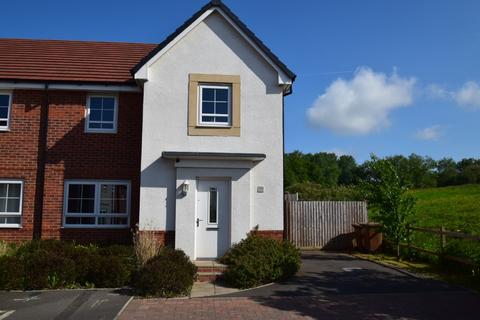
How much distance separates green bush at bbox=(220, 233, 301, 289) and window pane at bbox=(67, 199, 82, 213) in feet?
16.8

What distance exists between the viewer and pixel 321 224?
20031 mm

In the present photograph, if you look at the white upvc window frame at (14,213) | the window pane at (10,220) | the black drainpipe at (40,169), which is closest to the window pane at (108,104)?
the black drainpipe at (40,169)

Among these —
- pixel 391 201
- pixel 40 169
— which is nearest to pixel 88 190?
pixel 40 169

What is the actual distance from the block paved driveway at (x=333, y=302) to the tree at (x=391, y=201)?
3.55 metres

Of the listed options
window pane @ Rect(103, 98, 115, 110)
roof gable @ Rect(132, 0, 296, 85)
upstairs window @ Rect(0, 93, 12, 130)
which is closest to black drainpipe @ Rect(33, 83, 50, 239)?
upstairs window @ Rect(0, 93, 12, 130)

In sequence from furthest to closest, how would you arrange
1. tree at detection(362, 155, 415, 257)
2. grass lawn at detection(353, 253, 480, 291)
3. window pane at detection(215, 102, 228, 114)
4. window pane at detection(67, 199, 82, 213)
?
tree at detection(362, 155, 415, 257) → window pane at detection(67, 199, 82, 213) → window pane at detection(215, 102, 228, 114) → grass lawn at detection(353, 253, 480, 291)

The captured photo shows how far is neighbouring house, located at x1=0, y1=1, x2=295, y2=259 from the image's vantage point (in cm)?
1316

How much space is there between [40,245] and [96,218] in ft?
7.01

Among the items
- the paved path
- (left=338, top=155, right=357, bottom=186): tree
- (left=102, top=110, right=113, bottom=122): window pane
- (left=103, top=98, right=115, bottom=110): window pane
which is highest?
(left=338, top=155, right=357, bottom=186): tree

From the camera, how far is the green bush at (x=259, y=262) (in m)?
10.9

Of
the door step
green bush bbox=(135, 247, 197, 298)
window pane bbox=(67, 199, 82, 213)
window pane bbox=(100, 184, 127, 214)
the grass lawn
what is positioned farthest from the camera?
window pane bbox=(100, 184, 127, 214)

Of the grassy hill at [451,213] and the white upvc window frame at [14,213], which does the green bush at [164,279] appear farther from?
the grassy hill at [451,213]

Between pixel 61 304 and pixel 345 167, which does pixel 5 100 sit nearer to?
pixel 61 304

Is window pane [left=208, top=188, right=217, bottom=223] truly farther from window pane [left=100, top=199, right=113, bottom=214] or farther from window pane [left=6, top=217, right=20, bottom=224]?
window pane [left=6, top=217, right=20, bottom=224]
